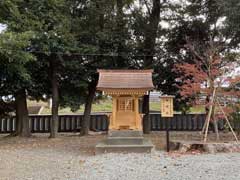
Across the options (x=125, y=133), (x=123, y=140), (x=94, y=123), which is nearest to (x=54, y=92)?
(x=94, y=123)

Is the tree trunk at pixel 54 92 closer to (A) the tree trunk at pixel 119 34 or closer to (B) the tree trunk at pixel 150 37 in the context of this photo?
(A) the tree trunk at pixel 119 34

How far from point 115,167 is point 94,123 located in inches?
490

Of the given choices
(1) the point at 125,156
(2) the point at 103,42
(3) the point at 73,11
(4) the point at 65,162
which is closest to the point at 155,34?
(2) the point at 103,42

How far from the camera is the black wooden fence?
2005 cm

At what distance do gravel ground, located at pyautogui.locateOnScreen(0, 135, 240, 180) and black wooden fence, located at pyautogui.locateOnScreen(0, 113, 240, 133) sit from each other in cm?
907

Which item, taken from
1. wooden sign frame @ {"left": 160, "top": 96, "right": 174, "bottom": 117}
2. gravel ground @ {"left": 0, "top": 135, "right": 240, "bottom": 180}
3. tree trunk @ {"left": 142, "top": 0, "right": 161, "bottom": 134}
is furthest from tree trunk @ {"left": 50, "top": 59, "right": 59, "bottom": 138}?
wooden sign frame @ {"left": 160, "top": 96, "right": 174, "bottom": 117}

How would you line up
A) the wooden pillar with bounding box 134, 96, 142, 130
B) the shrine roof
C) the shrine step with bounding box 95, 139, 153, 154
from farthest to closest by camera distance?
the wooden pillar with bounding box 134, 96, 142, 130 → the shrine roof → the shrine step with bounding box 95, 139, 153, 154

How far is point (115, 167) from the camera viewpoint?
26.7 ft

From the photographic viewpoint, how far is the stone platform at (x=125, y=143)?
36.6ft

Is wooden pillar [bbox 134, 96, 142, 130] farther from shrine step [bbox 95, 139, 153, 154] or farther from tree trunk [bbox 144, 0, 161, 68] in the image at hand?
tree trunk [bbox 144, 0, 161, 68]

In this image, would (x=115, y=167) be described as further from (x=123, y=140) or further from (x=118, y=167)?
(x=123, y=140)

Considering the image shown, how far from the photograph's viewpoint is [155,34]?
1697cm

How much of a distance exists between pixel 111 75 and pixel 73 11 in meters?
5.26

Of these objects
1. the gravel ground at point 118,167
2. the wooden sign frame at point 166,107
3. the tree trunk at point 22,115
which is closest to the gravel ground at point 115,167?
the gravel ground at point 118,167
